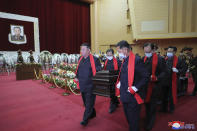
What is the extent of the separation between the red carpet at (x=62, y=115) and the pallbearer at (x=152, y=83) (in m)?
0.22

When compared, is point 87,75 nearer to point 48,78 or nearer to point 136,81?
point 136,81

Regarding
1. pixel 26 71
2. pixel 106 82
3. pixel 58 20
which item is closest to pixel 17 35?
pixel 58 20

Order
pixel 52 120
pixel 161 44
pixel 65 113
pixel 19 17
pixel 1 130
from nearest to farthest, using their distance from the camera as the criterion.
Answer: pixel 1 130, pixel 52 120, pixel 65 113, pixel 19 17, pixel 161 44

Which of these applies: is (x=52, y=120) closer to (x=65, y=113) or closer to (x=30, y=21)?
(x=65, y=113)

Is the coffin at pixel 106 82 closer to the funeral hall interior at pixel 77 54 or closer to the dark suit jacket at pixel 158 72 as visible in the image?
the funeral hall interior at pixel 77 54

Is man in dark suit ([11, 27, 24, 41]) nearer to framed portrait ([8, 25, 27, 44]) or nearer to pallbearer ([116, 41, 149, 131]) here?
framed portrait ([8, 25, 27, 44])

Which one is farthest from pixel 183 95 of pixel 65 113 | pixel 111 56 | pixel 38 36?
pixel 38 36

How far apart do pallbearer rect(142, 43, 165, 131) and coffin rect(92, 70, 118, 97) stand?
2.43 feet

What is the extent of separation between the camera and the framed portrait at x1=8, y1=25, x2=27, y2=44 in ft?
36.4

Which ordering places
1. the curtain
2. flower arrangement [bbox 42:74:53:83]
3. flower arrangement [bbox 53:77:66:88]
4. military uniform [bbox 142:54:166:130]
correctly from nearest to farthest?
military uniform [bbox 142:54:166:130] → flower arrangement [bbox 53:77:66:88] → flower arrangement [bbox 42:74:53:83] → the curtain

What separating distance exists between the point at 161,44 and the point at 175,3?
3.75 meters

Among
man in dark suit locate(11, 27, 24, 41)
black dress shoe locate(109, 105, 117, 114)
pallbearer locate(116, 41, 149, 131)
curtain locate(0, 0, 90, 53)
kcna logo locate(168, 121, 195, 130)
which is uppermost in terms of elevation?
curtain locate(0, 0, 90, 53)

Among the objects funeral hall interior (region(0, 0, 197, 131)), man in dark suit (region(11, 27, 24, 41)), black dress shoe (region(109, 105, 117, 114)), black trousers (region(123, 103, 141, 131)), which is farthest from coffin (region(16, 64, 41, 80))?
black trousers (region(123, 103, 141, 131))

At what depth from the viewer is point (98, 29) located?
56.3 feet
